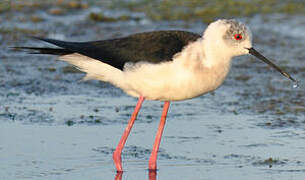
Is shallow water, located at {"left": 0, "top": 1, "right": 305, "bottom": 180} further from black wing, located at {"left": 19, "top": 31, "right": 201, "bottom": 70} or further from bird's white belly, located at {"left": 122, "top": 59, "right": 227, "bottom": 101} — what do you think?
black wing, located at {"left": 19, "top": 31, "right": 201, "bottom": 70}

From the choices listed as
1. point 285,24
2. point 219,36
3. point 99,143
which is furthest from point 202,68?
point 285,24

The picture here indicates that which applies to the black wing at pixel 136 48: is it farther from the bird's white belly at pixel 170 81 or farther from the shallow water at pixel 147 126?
the shallow water at pixel 147 126

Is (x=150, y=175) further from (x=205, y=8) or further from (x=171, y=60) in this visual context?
(x=205, y=8)

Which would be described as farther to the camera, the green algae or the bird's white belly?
the green algae

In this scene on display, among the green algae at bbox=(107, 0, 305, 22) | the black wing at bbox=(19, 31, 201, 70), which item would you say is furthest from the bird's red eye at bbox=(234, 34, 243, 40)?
the green algae at bbox=(107, 0, 305, 22)

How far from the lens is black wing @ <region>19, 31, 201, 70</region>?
219 inches

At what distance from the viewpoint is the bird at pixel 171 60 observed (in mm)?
5445

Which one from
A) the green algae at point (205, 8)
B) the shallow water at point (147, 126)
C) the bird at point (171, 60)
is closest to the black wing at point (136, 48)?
the bird at point (171, 60)

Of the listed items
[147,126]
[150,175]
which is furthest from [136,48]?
[147,126]

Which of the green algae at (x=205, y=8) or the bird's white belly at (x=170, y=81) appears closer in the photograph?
the bird's white belly at (x=170, y=81)

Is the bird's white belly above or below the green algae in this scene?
above

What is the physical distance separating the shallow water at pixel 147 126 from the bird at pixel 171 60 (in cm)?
34

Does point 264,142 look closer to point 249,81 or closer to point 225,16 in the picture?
point 249,81

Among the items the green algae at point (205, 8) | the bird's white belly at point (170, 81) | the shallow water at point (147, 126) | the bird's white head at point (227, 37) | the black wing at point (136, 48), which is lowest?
the green algae at point (205, 8)
